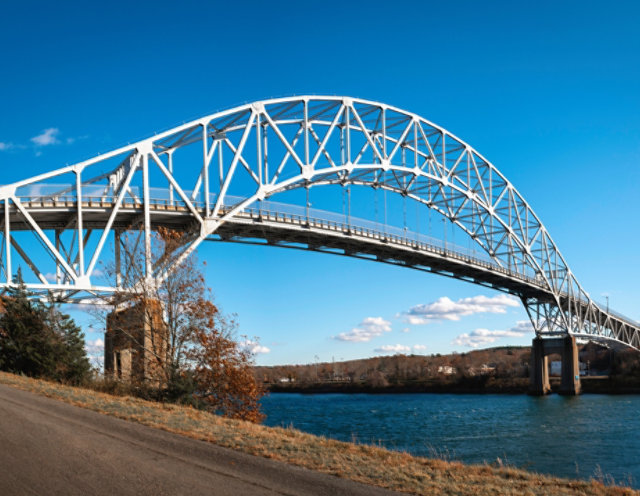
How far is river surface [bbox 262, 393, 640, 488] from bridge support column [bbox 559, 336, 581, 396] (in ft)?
53.0

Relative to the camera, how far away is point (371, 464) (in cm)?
1180

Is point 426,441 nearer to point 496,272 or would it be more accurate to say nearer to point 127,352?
point 127,352

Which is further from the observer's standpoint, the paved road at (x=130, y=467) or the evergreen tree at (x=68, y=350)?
the evergreen tree at (x=68, y=350)

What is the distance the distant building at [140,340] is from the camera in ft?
81.0

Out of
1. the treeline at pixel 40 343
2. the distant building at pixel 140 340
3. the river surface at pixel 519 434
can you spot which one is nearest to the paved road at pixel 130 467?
the river surface at pixel 519 434

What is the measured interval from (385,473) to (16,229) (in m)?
29.5

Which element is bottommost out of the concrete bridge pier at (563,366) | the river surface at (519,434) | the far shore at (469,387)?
the far shore at (469,387)

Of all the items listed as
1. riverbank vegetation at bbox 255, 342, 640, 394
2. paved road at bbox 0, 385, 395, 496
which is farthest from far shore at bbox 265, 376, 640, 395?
paved road at bbox 0, 385, 395, 496

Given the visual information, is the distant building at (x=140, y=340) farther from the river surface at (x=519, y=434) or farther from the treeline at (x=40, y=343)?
the river surface at (x=519, y=434)

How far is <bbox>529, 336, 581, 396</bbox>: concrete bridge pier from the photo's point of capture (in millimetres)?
78250

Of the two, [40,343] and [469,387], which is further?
[469,387]

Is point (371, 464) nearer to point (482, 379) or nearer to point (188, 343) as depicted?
point (188, 343)

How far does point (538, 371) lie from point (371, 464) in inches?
2943

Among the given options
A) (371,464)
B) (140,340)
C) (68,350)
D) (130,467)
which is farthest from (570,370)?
(130,467)
